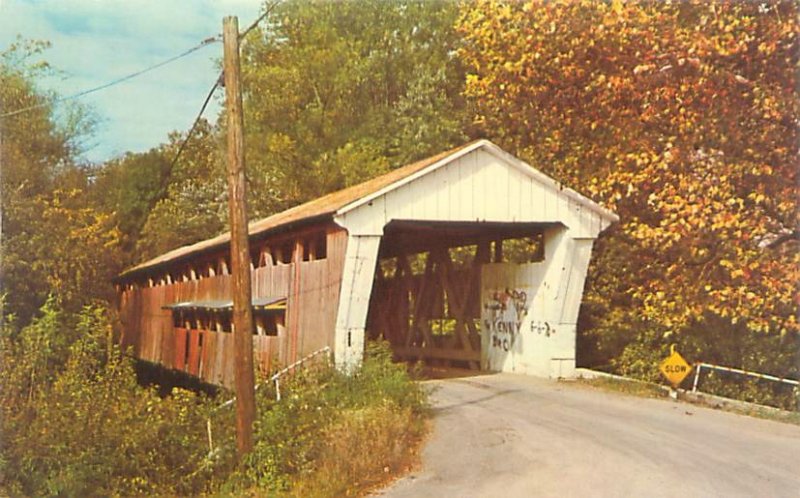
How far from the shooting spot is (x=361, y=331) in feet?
61.5

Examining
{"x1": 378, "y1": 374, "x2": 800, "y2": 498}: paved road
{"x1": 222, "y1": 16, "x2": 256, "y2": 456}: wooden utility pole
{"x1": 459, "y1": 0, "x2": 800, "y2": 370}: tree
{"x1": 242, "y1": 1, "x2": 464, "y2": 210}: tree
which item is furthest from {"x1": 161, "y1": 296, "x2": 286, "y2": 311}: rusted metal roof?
{"x1": 242, "y1": 1, "x2": 464, "y2": 210}: tree

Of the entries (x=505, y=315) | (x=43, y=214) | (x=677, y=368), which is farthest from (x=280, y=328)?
(x=43, y=214)

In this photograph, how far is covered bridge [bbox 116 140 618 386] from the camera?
18.8 metres

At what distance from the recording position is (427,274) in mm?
26672

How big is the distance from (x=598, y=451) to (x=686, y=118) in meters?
8.38

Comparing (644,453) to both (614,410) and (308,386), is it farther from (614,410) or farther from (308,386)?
(308,386)

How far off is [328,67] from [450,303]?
2507 centimetres

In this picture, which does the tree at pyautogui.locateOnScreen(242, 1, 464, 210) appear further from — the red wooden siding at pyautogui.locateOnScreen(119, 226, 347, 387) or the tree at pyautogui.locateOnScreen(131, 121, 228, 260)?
the red wooden siding at pyautogui.locateOnScreen(119, 226, 347, 387)

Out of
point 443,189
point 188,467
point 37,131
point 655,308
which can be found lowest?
point 188,467

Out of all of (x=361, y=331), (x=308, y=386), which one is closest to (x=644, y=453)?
(x=308, y=386)

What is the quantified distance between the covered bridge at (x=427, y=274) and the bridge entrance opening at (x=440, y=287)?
0.14ft

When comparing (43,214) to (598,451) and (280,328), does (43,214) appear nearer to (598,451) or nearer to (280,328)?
(280,328)

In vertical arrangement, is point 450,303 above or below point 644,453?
above

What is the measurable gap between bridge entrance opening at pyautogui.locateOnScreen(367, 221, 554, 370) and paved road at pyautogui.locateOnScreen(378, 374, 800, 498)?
5532mm
